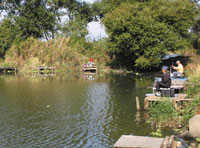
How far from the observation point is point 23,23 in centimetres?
5516

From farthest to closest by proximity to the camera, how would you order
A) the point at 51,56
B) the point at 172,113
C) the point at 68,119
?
the point at 51,56 < the point at 68,119 < the point at 172,113

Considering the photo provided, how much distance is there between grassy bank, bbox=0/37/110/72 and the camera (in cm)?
4400

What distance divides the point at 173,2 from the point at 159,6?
5.65 ft

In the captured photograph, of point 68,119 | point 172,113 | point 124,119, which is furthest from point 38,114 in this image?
point 172,113

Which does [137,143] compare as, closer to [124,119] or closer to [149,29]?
[124,119]

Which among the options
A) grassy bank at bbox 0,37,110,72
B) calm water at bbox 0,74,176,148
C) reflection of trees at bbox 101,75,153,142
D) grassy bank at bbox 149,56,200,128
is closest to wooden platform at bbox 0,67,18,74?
grassy bank at bbox 0,37,110,72

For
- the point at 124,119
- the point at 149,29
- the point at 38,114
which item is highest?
the point at 149,29

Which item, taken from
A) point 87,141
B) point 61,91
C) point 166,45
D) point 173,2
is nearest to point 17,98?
point 61,91

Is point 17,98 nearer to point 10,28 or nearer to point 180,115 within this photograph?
point 180,115

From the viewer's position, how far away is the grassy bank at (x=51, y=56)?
4400 cm

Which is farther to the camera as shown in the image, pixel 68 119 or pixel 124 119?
pixel 68 119

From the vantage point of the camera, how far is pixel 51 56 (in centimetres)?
4447

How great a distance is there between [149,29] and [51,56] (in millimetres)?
13622

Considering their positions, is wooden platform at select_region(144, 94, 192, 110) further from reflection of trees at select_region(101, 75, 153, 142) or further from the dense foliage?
the dense foliage
